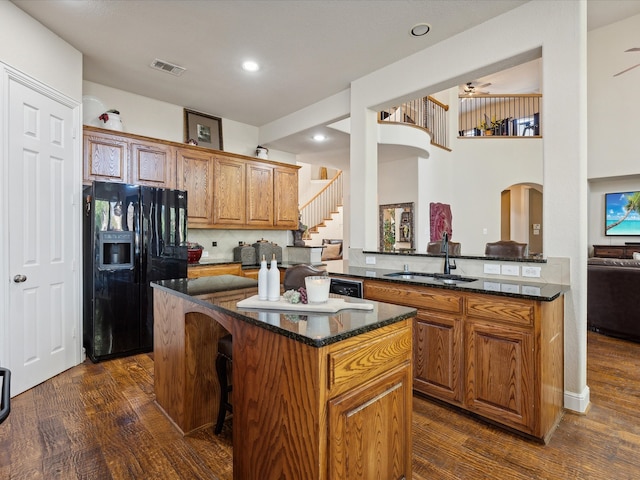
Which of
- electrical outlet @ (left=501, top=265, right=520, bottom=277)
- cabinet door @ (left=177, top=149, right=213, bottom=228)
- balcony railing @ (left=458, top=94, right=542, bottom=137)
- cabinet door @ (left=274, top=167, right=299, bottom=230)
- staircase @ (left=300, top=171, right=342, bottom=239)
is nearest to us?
electrical outlet @ (left=501, top=265, right=520, bottom=277)

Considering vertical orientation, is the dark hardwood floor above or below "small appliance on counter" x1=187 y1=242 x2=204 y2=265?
below

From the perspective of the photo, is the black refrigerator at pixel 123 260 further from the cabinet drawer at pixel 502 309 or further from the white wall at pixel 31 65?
the cabinet drawer at pixel 502 309

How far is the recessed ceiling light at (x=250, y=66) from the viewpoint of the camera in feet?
11.6

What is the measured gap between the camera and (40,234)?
2.93m

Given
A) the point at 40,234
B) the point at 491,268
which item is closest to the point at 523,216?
the point at 491,268

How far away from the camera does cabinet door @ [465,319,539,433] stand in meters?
2.08

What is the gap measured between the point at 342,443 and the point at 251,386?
47 centimetres

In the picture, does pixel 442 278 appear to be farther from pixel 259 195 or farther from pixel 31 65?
pixel 31 65

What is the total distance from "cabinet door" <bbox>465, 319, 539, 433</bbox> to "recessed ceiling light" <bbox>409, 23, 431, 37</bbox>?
2.46 m

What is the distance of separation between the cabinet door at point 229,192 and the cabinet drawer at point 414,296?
2.59 metres

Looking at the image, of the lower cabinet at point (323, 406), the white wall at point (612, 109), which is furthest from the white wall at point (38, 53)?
the white wall at point (612, 109)

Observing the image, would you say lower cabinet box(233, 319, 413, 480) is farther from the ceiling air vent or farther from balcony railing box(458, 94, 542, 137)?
balcony railing box(458, 94, 542, 137)

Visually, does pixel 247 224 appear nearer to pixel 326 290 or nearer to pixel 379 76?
pixel 379 76

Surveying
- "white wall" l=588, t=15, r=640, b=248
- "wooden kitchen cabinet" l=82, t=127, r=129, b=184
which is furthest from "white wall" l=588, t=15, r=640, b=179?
"wooden kitchen cabinet" l=82, t=127, r=129, b=184
